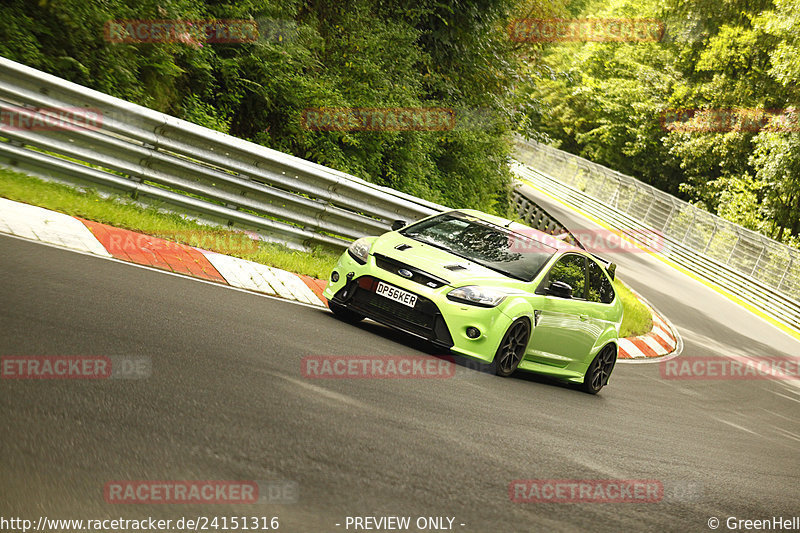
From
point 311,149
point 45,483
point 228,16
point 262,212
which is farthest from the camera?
point 311,149

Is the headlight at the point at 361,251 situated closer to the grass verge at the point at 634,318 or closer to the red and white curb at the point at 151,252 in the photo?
the red and white curb at the point at 151,252

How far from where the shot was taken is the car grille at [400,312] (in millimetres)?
8320

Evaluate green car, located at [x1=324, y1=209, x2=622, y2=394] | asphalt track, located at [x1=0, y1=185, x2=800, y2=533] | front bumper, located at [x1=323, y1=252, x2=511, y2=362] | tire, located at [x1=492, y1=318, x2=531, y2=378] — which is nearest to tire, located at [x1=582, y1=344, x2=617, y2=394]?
green car, located at [x1=324, y1=209, x2=622, y2=394]

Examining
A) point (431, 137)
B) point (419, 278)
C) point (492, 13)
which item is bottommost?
point (419, 278)

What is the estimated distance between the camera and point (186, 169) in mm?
10375

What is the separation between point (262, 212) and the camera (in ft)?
36.8

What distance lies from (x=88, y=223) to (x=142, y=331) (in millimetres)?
3216

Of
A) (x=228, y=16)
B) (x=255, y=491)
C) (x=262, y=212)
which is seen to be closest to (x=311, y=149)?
(x=228, y=16)

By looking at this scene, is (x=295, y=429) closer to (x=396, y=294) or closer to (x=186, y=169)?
(x=396, y=294)

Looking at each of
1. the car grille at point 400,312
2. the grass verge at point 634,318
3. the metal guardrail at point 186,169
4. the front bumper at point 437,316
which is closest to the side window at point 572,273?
the front bumper at point 437,316

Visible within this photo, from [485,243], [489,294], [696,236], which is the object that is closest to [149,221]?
[485,243]

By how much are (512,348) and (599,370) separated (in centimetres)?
218

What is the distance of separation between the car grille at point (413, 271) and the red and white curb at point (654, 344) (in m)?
7.27

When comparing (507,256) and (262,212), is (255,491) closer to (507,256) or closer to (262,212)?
(507,256)
